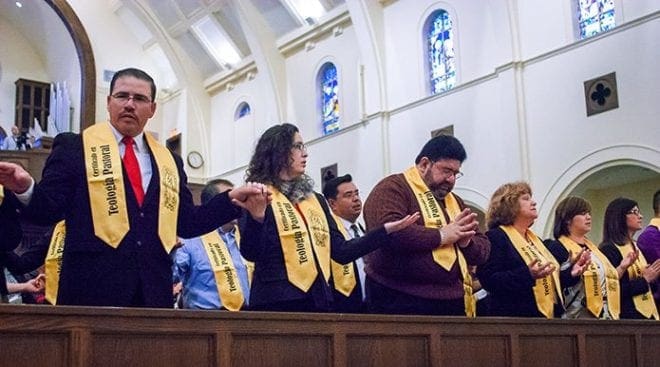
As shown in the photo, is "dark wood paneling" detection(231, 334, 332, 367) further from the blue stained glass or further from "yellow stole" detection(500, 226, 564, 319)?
the blue stained glass

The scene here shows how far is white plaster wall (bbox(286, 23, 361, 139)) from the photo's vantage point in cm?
1353

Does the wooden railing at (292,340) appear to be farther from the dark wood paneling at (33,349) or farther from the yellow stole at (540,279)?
the yellow stole at (540,279)

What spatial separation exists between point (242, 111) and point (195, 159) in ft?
5.26

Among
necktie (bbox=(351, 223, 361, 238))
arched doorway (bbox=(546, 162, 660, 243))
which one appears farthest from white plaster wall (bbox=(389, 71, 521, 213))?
necktie (bbox=(351, 223, 361, 238))

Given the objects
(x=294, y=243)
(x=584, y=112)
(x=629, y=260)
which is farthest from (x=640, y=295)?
(x=584, y=112)

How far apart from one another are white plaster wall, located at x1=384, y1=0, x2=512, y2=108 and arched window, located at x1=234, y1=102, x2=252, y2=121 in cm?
424

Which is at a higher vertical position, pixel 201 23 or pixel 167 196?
pixel 201 23

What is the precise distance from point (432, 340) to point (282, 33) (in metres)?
12.7

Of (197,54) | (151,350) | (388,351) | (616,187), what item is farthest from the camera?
(197,54)

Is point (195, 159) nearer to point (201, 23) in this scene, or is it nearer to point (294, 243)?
point (201, 23)

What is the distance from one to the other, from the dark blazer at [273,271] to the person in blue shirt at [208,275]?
0.98 metres

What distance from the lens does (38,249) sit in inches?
A: 130

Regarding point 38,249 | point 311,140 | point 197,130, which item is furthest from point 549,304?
point 197,130

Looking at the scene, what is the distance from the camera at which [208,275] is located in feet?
13.1
